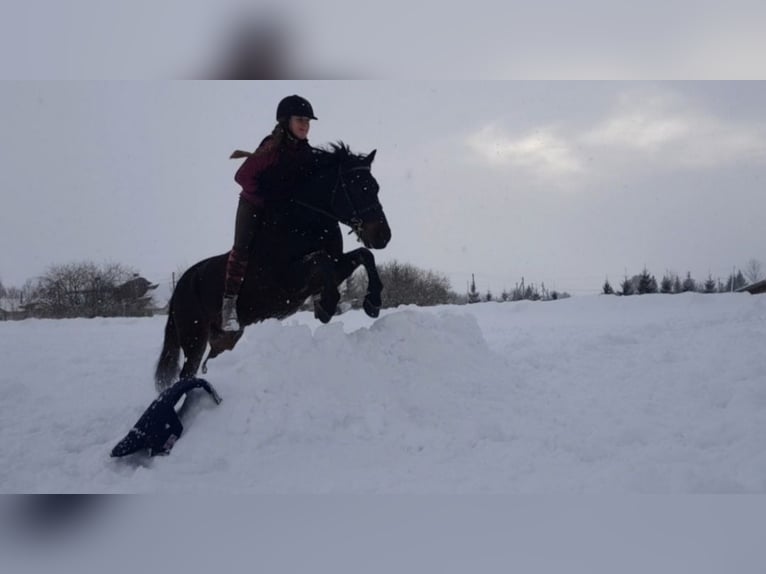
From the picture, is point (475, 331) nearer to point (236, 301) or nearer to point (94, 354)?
point (236, 301)

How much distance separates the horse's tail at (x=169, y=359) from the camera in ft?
23.7

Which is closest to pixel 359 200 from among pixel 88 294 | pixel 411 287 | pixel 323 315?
pixel 323 315

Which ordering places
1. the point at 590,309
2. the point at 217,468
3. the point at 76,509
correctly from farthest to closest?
the point at 590,309 < the point at 217,468 < the point at 76,509

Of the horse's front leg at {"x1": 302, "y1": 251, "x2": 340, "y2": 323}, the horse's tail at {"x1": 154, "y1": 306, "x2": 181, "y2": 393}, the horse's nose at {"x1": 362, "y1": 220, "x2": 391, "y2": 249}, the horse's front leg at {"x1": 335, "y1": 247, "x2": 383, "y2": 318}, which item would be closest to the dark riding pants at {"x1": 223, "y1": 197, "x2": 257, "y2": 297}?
the horse's front leg at {"x1": 302, "y1": 251, "x2": 340, "y2": 323}

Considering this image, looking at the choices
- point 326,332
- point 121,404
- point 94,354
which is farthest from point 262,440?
point 94,354

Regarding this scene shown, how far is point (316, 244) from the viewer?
571 centimetres

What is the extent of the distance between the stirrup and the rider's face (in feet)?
5.66

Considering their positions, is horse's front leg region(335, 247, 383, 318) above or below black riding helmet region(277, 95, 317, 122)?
below

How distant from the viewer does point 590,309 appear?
39.7 feet

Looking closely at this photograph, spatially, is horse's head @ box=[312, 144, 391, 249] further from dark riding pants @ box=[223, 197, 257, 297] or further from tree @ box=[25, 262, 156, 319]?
tree @ box=[25, 262, 156, 319]

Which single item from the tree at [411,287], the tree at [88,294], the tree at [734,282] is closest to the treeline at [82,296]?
the tree at [88,294]

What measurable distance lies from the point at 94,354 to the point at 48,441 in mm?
5981

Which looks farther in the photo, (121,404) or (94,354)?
(94,354)

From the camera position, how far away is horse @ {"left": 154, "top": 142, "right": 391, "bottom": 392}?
17.5 feet
